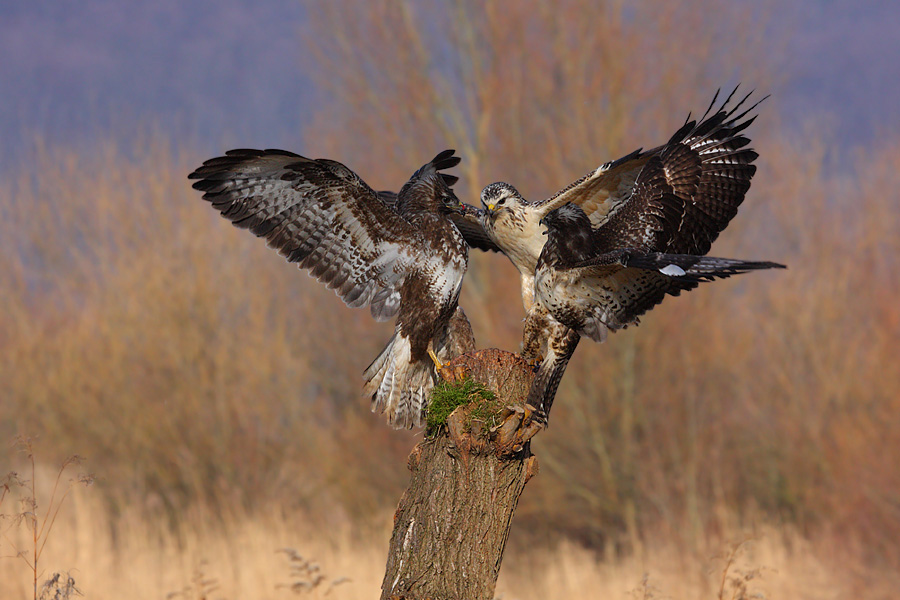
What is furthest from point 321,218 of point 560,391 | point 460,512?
point 560,391

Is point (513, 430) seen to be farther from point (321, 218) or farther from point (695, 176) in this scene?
point (695, 176)

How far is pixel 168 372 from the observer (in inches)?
572

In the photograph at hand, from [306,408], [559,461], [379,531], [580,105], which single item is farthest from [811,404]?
[306,408]

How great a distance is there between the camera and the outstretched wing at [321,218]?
4422mm

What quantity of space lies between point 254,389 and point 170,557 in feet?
13.0

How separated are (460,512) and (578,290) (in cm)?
148

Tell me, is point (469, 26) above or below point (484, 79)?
above

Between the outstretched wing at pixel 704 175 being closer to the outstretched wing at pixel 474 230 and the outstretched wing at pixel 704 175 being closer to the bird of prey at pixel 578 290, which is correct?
the bird of prey at pixel 578 290

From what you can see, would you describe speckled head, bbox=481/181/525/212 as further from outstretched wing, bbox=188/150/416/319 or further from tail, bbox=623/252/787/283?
tail, bbox=623/252/787/283

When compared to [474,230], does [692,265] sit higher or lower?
lower

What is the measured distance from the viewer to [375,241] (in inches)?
187

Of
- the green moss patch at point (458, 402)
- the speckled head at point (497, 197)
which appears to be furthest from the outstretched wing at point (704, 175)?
the green moss patch at point (458, 402)

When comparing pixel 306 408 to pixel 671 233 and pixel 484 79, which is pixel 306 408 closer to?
pixel 484 79

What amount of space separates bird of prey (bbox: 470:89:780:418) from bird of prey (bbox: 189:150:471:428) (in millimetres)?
528
